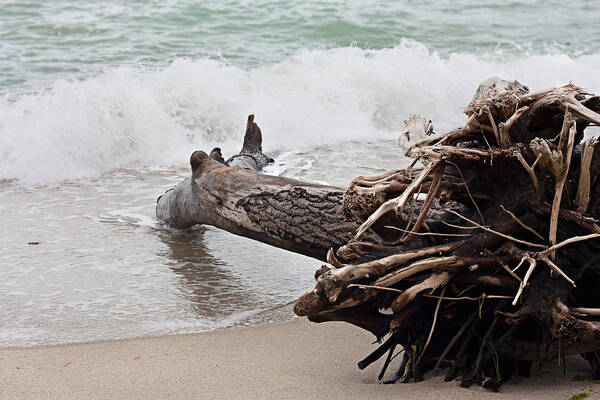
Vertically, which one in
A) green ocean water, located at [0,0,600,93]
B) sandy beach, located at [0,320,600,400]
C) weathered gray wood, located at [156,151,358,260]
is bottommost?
sandy beach, located at [0,320,600,400]

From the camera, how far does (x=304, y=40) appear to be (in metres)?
13.1

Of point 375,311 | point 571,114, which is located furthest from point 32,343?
point 571,114

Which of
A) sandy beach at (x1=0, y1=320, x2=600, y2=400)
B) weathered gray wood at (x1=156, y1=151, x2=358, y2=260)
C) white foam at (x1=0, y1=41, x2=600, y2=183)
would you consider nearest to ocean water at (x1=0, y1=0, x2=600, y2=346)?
white foam at (x1=0, y1=41, x2=600, y2=183)

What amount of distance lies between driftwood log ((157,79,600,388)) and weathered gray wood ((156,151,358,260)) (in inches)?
30.5

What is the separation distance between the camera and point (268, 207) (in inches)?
158

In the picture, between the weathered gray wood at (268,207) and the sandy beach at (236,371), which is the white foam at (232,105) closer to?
the weathered gray wood at (268,207)

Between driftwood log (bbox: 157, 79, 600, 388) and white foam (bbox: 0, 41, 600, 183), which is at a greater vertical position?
driftwood log (bbox: 157, 79, 600, 388)

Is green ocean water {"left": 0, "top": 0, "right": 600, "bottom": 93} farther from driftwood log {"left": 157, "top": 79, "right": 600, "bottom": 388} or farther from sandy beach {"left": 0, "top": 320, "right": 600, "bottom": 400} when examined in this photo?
driftwood log {"left": 157, "top": 79, "right": 600, "bottom": 388}

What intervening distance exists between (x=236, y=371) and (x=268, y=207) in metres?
1.23

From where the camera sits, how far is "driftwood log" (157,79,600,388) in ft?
7.82

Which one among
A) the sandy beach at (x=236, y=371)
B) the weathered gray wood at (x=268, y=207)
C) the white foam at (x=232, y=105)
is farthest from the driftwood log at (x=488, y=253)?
the white foam at (x=232, y=105)

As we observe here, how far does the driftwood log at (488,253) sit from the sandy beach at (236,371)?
0.37 feet

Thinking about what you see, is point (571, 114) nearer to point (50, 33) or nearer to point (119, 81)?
point (119, 81)

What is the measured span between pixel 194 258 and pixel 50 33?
9100 millimetres
